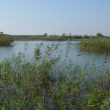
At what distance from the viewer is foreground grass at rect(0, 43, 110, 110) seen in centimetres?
671

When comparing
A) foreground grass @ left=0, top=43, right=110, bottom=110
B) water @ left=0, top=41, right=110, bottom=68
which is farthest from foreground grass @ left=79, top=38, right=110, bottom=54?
foreground grass @ left=0, top=43, right=110, bottom=110

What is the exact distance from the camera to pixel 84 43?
3089cm

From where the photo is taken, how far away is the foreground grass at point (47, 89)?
6.71m

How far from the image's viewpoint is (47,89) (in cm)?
920

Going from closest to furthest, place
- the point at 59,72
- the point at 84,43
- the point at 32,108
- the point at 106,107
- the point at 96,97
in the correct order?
the point at 106,107 → the point at 96,97 → the point at 32,108 → the point at 59,72 → the point at 84,43

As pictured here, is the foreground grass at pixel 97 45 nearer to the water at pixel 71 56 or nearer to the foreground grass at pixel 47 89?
the water at pixel 71 56

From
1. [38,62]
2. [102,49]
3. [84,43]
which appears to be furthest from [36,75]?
[84,43]

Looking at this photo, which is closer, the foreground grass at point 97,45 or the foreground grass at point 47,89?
the foreground grass at point 47,89

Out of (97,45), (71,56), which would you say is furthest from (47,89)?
(97,45)

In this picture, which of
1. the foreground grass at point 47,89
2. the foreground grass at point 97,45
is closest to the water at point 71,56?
the foreground grass at point 47,89

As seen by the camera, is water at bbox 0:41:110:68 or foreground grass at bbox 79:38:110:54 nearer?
water at bbox 0:41:110:68

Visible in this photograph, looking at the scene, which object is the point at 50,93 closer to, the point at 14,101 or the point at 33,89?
the point at 33,89

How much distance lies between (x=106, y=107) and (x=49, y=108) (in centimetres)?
218

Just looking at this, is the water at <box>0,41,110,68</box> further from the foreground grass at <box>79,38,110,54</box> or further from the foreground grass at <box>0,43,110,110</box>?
the foreground grass at <box>79,38,110,54</box>
